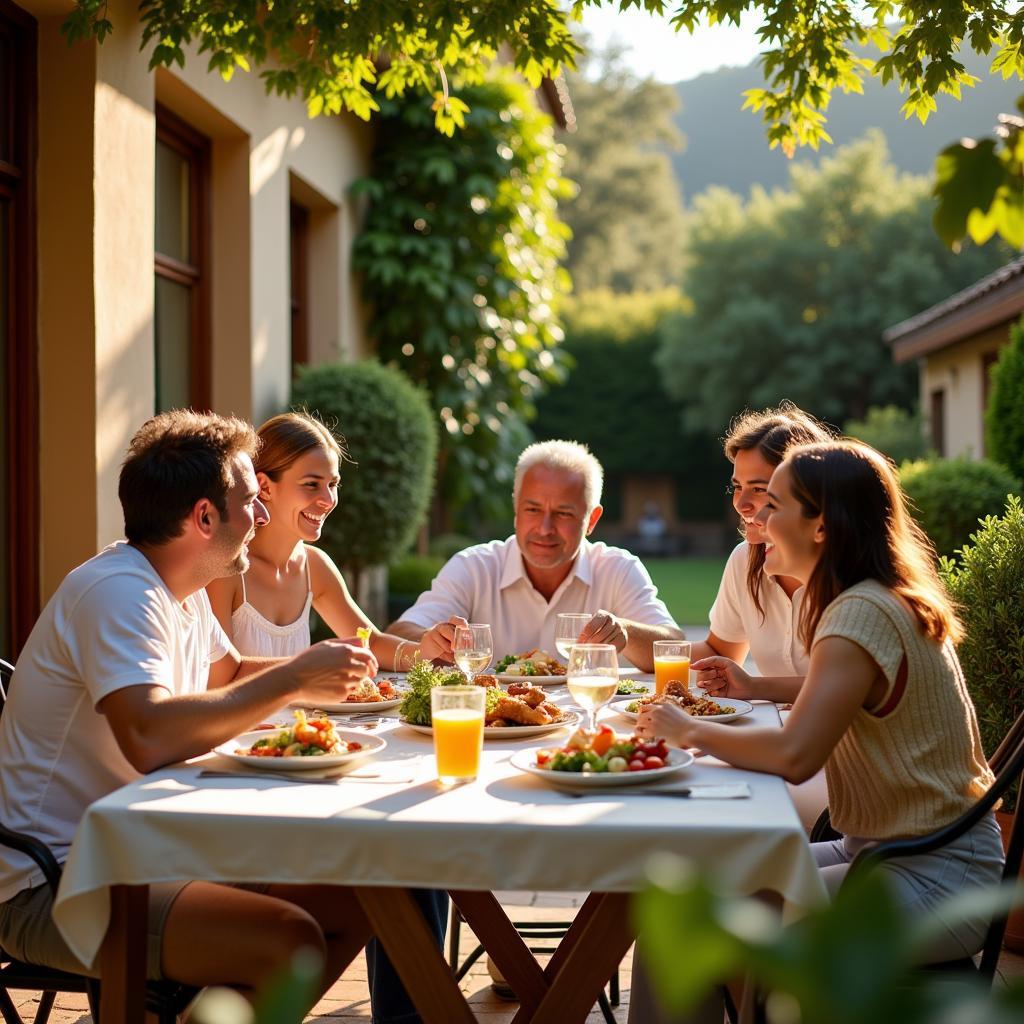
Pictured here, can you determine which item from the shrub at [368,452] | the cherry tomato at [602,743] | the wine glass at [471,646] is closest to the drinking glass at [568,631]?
the wine glass at [471,646]

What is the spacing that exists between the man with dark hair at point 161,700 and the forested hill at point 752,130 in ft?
236

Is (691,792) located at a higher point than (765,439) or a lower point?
lower

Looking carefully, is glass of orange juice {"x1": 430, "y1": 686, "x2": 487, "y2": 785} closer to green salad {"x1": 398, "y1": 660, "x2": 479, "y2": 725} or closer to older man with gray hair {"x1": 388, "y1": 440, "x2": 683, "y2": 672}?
green salad {"x1": 398, "y1": 660, "x2": 479, "y2": 725}

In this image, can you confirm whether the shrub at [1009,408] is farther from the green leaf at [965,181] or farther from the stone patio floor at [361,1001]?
the green leaf at [965,181]

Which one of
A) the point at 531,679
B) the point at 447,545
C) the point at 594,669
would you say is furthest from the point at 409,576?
the point at 594,669

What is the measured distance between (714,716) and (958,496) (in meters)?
7.36

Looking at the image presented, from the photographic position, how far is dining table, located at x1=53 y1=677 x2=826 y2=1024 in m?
1.87

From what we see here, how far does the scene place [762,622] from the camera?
3.75 m

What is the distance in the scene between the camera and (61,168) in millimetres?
4957

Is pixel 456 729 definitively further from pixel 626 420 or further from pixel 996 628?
pixel 626 420

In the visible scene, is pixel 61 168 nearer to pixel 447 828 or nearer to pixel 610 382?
pixel 447 828

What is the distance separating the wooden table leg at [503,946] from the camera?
8.85ft

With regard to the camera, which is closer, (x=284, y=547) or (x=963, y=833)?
(x=963, y=833)

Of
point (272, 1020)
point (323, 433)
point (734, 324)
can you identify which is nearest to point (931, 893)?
point (272, 1020)
